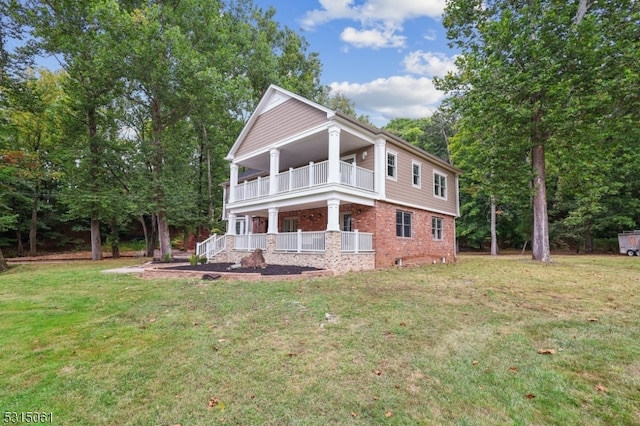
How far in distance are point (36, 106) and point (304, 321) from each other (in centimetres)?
2074

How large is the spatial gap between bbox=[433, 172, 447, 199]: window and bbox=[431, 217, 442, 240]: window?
1.35 metres

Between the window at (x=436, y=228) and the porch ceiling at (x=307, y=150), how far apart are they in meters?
6.38

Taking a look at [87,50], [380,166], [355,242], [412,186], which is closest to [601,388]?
[355,242]

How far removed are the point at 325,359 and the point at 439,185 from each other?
51.7 feet

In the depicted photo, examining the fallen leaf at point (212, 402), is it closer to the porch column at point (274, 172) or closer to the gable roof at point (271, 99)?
the porch column at point (274, 172)

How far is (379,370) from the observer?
3617 mm

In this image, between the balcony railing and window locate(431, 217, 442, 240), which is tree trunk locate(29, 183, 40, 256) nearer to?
the balcony railing

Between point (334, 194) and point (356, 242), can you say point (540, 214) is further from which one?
point (334, 194)

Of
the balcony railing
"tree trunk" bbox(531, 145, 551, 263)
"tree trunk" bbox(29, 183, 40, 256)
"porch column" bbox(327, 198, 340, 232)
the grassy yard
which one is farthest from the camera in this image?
"tree trunk" bbox(29, 183, 40, 256)

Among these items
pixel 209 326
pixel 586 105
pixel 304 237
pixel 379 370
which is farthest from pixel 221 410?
pixel 586 105

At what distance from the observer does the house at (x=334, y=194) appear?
12094 mm

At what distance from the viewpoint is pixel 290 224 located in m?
17.5

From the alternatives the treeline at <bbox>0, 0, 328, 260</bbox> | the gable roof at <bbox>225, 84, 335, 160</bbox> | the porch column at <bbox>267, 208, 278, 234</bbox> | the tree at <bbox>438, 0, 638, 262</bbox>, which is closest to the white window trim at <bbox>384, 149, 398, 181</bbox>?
the gable roof at <bbox>225, 84, 335, 160</bbox>

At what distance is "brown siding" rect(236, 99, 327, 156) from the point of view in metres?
13.3
